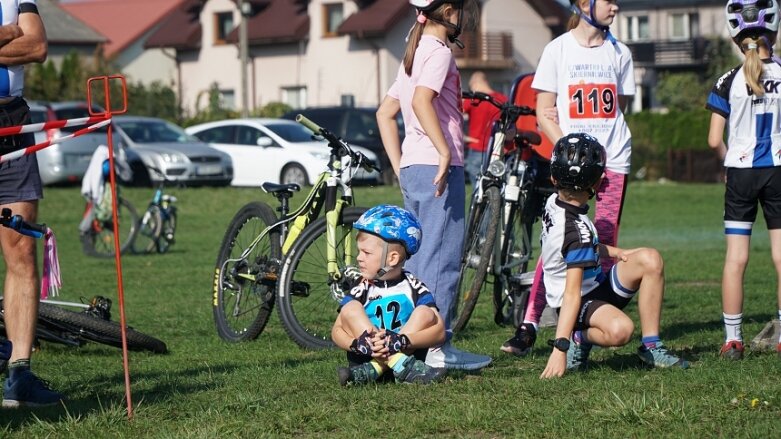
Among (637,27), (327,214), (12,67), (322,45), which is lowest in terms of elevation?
(327,214)

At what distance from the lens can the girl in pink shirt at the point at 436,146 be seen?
21.9ft

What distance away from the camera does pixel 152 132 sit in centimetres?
2855

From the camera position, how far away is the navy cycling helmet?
639 centimetres

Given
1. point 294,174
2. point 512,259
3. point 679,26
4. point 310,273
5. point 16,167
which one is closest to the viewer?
point 16,167

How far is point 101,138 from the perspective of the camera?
27.5 meters

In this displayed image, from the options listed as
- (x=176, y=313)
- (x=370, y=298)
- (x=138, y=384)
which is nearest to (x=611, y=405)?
(x=370, y=298)

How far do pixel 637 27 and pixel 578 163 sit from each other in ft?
207

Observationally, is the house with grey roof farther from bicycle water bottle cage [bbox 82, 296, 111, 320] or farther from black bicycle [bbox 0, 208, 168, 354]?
black bicycle [bbox 0, 208, 168, 354]

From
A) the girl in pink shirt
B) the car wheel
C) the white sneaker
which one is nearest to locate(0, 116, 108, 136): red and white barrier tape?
the girl in pink shirt

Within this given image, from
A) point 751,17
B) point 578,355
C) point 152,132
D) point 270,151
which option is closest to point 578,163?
point 578,355

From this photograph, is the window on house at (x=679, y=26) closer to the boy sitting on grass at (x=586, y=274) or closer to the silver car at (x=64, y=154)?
the silver car at (x=64, y=154)

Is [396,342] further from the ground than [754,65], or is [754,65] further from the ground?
[754,65]

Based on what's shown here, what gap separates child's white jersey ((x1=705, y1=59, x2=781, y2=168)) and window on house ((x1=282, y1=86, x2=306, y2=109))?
49.8 metres

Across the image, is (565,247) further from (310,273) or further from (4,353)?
(4,353)
